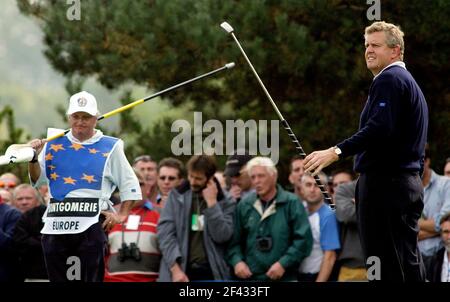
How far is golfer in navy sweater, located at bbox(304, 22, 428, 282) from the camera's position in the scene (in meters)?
7.56

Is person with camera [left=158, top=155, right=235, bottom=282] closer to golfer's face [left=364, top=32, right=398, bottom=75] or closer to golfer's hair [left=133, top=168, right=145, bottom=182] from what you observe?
golfer's hair [left=133, top=168, right=145, bottom=182]

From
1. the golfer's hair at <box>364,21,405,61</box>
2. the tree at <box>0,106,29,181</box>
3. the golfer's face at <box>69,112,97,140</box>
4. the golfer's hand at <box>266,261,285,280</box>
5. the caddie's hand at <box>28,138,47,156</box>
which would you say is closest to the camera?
the golfer's hair at <box>364,21,405,61</box>

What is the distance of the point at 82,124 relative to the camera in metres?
8.87

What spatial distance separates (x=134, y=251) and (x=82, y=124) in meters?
2.50

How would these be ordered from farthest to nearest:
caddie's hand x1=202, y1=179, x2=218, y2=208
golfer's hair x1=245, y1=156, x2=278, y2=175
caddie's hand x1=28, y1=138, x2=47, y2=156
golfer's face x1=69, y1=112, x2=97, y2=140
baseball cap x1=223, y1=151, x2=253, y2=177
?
baseball cap x1=223, y1=151, x2=253, y2=177, golfer's hair x1=245, y1=156, x2=278, y2=175, caddie's hand x1=202, y1=179, x2=218, y2=208, golfer's face x1=69, y1=112, x2=97, y2=140, caddie's hand x1=28, y1=138, x2=47, y2=156

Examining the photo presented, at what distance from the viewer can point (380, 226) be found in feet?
25.2

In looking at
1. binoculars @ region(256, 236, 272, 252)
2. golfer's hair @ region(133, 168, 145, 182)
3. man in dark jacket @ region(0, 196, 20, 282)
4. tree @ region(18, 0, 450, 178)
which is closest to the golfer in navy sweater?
binoculars @ region(256, 236, 272, 252)

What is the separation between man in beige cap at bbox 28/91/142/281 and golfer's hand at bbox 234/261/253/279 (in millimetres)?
2158

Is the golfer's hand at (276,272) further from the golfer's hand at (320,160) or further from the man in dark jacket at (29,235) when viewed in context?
the golfer's hand at (320,160)

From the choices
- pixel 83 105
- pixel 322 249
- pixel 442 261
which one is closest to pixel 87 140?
pixel 83 105

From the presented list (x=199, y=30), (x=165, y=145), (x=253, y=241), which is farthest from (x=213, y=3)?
(x=253, y=241)

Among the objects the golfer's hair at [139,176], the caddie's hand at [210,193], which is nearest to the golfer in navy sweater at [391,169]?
the caddie's hand at [210,193]

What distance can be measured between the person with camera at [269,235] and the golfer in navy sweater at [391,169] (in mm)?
3066
